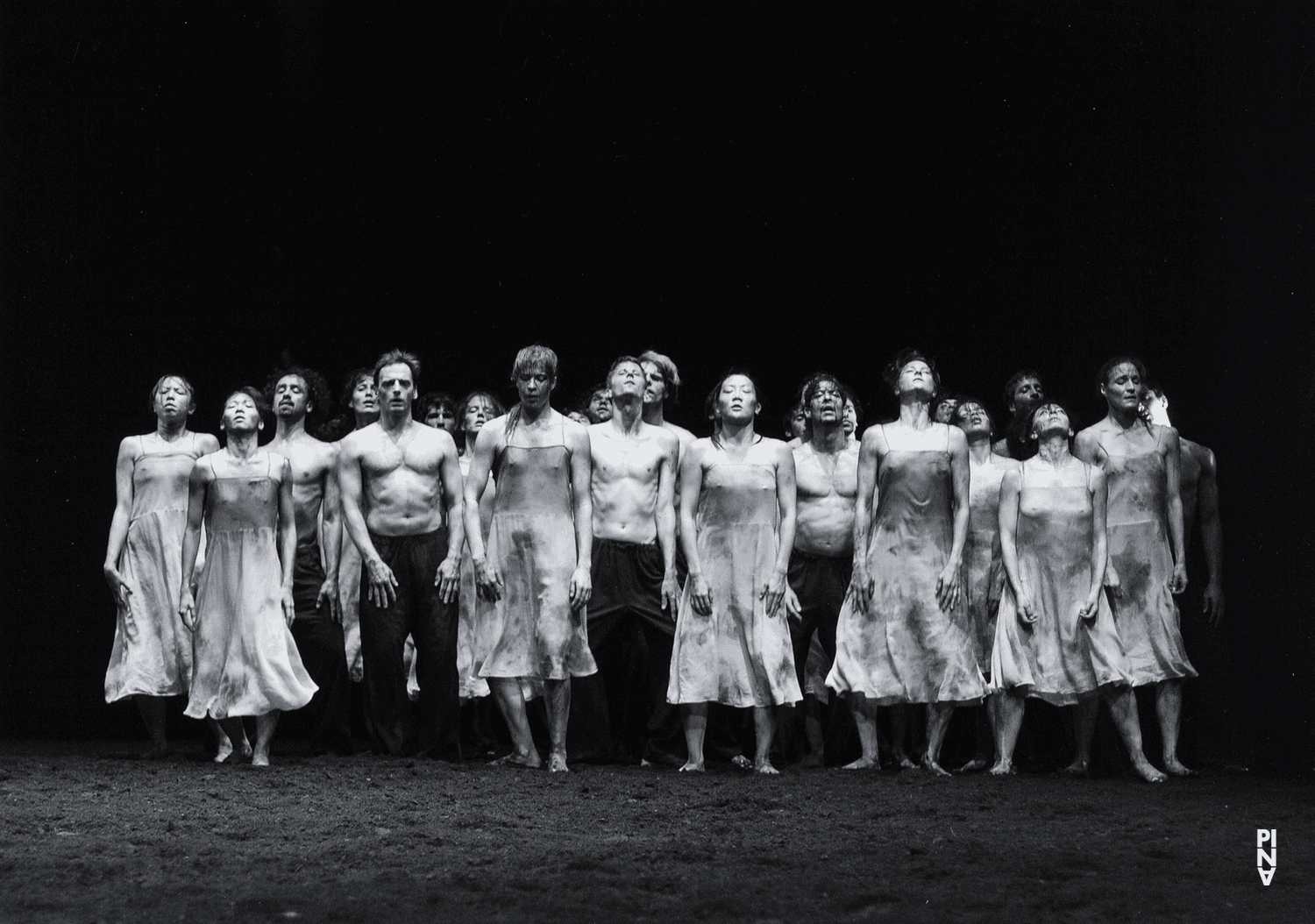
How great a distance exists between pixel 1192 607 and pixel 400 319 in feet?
16.0

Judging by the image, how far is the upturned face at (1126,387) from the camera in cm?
681

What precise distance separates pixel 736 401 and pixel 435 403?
2.38 m

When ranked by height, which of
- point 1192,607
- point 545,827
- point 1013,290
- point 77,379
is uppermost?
point 1013,290

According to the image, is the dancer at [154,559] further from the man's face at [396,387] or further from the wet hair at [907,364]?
the wet hair at [907,364]

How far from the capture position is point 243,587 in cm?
668

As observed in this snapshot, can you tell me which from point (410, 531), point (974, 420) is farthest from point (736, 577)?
point (974, 420)

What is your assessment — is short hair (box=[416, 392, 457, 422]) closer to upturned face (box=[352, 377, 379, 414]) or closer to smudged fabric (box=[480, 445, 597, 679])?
upturned face (box=[352, 377, 379, 414])

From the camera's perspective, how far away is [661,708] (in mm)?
7043

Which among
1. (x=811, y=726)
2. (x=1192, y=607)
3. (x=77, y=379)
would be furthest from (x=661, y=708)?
(x=77, y=379)

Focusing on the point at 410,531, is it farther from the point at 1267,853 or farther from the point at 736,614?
the point at 1267,853

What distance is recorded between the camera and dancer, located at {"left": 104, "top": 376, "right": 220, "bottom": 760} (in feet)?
23.5

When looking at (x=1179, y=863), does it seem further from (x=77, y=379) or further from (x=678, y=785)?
(x=77, y=379)

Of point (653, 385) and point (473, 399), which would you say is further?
point (473, 399)

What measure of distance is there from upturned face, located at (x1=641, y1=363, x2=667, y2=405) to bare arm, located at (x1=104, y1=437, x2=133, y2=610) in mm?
2482
